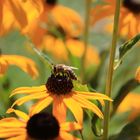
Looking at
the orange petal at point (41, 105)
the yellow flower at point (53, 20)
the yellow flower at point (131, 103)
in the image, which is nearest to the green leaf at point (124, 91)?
the orange petal at point (41, 105)

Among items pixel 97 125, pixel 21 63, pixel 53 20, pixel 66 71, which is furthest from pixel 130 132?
pixel 53 20

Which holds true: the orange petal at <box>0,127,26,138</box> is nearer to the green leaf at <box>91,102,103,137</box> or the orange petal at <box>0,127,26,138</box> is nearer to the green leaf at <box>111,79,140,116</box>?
the green leaf at <box>91,102,103,137</box>

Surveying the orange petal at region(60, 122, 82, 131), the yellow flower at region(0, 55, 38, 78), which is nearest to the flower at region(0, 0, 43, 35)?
the yellow flower at region(0, 55, 38, 78)

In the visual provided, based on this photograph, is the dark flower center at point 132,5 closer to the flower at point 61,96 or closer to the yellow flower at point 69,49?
the yellow flower at point 69,49

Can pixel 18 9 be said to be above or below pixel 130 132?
above

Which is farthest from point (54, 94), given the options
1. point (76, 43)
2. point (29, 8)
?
point (76, 43)

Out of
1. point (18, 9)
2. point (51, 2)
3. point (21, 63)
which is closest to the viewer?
point (18, 9)

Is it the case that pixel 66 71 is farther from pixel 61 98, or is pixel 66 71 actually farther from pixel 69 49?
pixel 69 49
